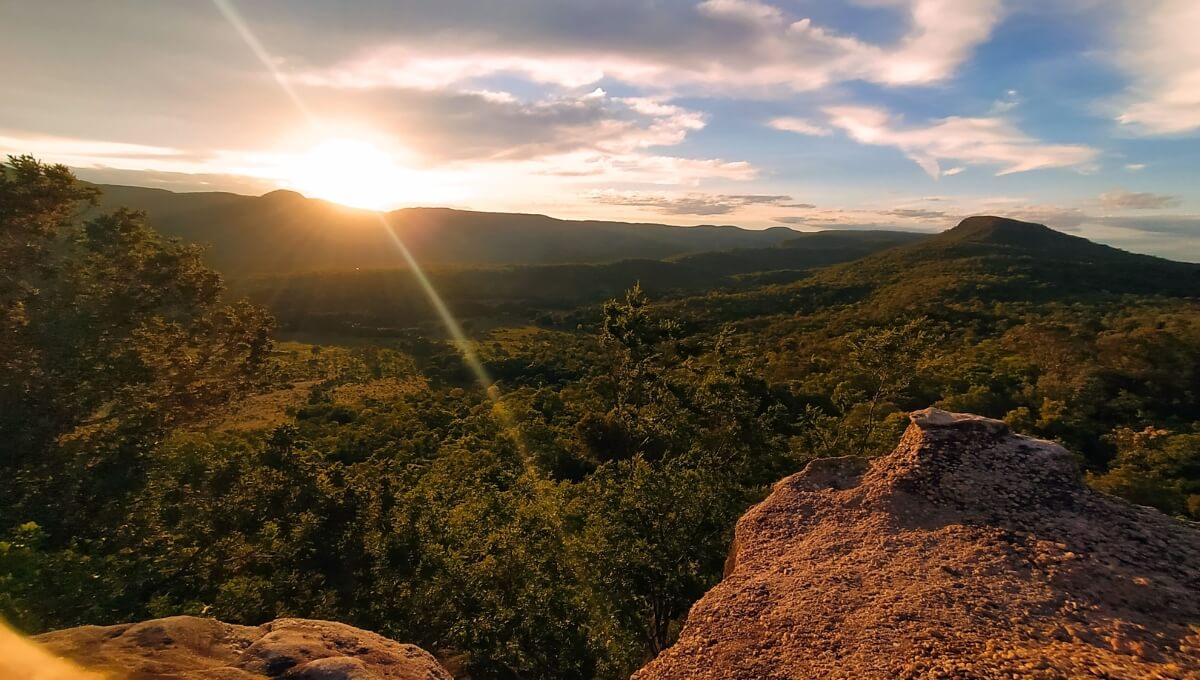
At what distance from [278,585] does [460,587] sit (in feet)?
23.8

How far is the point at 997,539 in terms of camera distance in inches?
488

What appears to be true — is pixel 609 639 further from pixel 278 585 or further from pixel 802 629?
Answer: pixel 278 585

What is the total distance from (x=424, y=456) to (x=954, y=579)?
3891 centimetres

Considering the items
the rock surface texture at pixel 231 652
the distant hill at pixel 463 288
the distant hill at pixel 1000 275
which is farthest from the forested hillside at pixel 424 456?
the distant hill at pixel 463 288

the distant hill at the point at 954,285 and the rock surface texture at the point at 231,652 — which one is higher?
the distant hill at the point at 954,285

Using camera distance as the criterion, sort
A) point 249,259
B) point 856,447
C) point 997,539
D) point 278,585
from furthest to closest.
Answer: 1. point 249,259
2. point 856,447
3. point 278,585
4. point 997,539

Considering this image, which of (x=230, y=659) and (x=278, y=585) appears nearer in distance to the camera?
(x=230, y=659)

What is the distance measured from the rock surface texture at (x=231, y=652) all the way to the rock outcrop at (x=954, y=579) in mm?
5419

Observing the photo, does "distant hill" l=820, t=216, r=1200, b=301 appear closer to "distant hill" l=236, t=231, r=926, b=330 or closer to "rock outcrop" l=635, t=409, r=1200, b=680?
"distant hill" l=236, t=231, r=926, b=330

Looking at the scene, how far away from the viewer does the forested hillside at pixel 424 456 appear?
754 inches

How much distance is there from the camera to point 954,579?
11.4m

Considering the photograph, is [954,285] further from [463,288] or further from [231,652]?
[463,288]

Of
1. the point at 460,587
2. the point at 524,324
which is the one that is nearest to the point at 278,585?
the point at 460,587

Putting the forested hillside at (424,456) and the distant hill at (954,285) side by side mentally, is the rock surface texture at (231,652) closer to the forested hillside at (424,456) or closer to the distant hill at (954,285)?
the forested hillside at (424,456)
